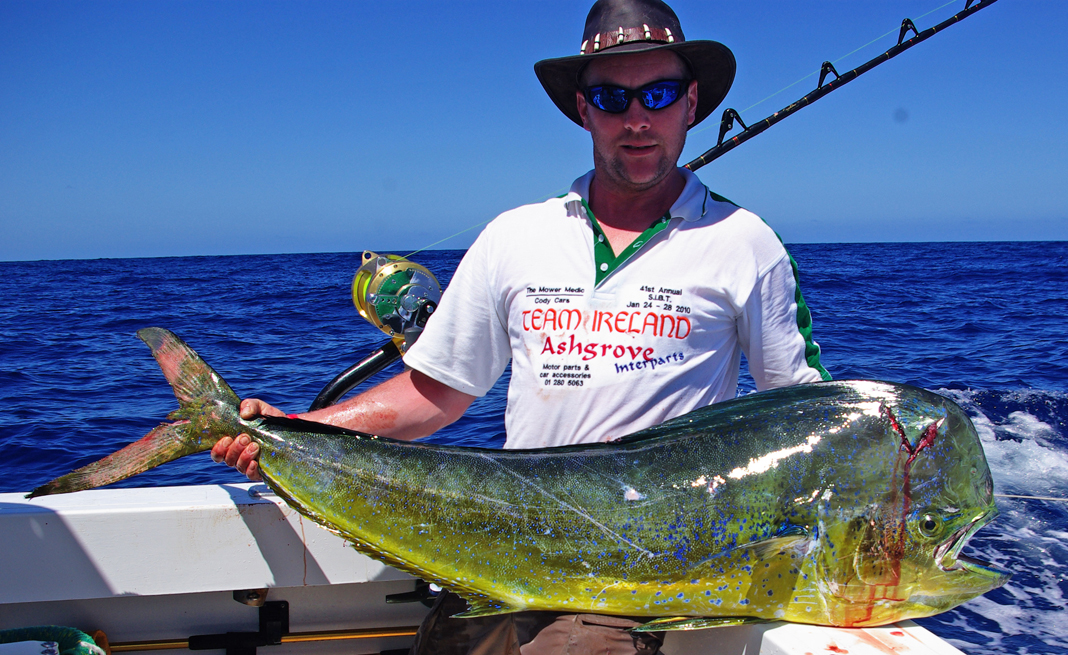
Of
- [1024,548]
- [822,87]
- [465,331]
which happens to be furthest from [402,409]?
[1024,548]

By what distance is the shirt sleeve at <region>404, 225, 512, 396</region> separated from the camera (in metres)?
2.18

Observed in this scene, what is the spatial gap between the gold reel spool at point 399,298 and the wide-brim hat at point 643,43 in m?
0.86

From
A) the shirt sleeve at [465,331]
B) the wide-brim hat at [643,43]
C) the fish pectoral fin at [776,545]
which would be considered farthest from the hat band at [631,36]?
the fish pectoral fin at [776,545]

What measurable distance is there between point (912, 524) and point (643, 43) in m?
1.34

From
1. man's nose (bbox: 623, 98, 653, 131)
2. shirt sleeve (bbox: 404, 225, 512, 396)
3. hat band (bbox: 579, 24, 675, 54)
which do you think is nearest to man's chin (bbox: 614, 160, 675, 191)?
man's nose (bbox: 623, 98, 653, 131)

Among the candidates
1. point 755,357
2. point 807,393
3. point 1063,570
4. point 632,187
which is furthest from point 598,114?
point 1063,570

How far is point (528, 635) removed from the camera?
1.76m

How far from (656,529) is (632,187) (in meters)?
0.94

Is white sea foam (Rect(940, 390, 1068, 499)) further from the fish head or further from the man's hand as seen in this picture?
the man's hand

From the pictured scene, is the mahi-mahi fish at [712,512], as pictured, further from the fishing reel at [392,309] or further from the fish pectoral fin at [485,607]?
the fishing reel at [392,309]

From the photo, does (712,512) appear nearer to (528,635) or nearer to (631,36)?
(528,635)

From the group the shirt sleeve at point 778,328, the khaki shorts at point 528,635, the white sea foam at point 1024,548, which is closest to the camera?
the khaki shorts at point 528,635

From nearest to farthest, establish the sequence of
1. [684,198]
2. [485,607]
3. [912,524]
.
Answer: [912,524], [485,607], [684,198]

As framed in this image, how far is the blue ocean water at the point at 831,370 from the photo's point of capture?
458 cm
